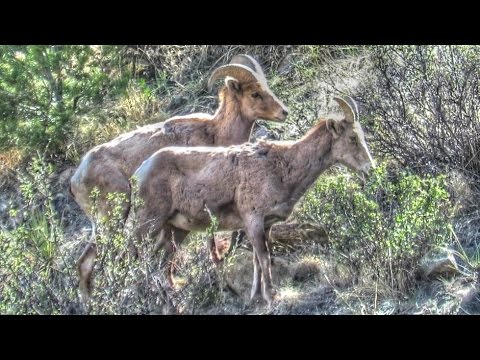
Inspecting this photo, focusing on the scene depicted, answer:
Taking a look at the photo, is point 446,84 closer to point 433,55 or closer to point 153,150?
point 433,55

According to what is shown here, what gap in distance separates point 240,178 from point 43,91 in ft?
12.6

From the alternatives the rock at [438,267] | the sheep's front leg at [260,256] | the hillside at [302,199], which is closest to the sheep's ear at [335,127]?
the hillside at [302,199]

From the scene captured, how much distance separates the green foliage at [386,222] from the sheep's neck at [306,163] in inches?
17.3

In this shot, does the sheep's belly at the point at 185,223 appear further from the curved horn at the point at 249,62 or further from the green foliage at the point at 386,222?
the curved horn at the point at 249,62

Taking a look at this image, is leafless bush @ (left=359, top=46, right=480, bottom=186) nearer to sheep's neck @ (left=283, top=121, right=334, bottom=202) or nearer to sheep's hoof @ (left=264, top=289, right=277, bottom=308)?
sheep's neck @ (left=283, top=121, right=334, bottom=202)

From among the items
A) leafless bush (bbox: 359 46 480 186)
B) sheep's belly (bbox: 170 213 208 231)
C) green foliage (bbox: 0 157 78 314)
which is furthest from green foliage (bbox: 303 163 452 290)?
green foliage (bbox: 0 157 78 314)

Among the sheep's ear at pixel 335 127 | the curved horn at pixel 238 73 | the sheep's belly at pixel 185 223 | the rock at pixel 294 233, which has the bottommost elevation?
the rock at pixel 294 233

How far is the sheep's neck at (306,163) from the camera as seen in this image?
10766 millimetres

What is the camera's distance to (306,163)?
10.8 meters

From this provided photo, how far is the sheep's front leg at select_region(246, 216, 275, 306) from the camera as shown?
10.6m

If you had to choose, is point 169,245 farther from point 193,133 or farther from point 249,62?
point 249,62

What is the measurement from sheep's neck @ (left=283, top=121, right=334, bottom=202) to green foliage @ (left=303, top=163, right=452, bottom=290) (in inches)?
17.3

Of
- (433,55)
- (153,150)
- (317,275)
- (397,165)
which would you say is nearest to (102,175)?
(153,150)

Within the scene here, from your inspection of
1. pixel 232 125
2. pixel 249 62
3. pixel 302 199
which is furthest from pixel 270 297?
pixel 249 62
